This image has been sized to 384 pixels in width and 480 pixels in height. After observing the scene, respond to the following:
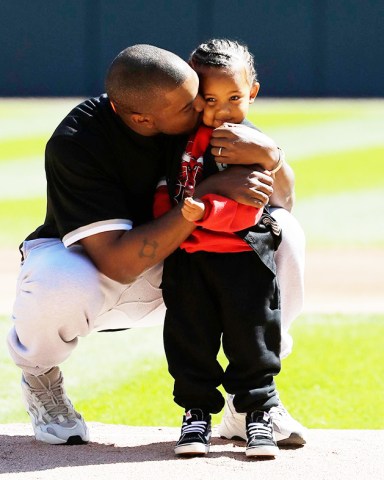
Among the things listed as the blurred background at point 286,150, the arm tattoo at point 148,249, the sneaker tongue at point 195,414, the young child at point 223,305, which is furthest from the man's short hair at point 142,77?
the blurred background at point 286,150

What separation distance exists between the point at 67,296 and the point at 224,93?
84cm

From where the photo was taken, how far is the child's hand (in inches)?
129

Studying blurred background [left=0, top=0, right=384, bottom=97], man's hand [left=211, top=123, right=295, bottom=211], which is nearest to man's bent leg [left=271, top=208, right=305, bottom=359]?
man's hand [left=211, top=123, right=295, bottom=211]

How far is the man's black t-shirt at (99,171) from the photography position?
359 centimetres

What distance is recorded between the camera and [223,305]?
3.46 meters

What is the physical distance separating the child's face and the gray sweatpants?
46cm

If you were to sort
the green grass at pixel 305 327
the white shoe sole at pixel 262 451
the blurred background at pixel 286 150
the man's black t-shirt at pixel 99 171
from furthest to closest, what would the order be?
1. the blurred background at pixel 286 150
2. the green grass at pixel 305 327
3. the man's black t-shirt at pixel 99 171
4. the white shoe sole at pixel 262 451

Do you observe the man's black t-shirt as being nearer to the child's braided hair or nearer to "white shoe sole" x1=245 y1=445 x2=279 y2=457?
the child's braided hair

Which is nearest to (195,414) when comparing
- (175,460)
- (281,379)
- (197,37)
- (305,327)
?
(175,460)

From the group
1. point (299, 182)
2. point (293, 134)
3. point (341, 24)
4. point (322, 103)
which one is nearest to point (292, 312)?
point (299, 182)

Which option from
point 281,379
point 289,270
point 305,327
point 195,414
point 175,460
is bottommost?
point 305,327

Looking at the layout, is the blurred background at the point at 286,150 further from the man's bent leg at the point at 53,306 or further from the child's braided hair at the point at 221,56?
the child's braided hair at the point at 221,56

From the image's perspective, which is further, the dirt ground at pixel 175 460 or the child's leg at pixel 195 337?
the child's leg at pixel 195 337

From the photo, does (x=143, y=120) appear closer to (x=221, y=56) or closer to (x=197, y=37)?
(x=221, y=56)
